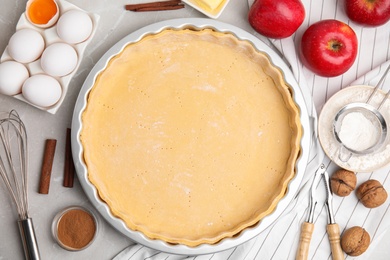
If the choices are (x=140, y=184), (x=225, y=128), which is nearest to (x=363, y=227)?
(x=225, y=128)

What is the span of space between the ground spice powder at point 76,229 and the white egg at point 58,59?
1.02 feet

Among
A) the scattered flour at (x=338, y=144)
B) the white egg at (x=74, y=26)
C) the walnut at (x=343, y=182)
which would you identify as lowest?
the walnut at (x=343, y=182)

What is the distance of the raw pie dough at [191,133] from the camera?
129 centimetres

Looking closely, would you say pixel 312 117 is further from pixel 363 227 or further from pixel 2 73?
pixel 2 73

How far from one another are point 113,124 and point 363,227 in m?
0.63

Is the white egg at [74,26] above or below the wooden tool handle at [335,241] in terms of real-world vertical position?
above

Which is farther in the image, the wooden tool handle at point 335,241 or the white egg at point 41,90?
the wooden tool handle at point 335,241

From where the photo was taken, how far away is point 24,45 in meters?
1.27

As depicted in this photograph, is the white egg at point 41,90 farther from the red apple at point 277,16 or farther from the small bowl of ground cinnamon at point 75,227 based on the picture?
the red apple at point 277,16

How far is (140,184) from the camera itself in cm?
129

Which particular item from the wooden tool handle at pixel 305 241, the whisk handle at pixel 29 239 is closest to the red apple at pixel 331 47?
the wooden tool handle at pixel 305 241

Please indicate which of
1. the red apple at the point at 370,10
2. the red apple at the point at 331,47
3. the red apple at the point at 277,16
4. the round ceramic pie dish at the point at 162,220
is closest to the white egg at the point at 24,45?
A: the round ceramic pie dish at the point at 162,220

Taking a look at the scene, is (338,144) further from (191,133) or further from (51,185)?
(51,185)

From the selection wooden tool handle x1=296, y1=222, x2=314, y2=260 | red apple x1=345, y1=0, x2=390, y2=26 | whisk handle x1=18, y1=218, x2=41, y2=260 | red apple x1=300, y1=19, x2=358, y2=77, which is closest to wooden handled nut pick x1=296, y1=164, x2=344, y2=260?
wooden tool handle x1=296, y1=222, x2=314, y2=260
